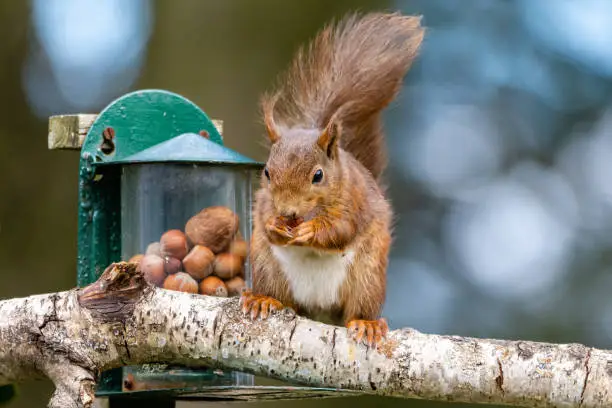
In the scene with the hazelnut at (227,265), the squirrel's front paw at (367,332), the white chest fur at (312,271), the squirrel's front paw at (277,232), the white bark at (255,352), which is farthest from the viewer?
the hazelnut at (227,265)

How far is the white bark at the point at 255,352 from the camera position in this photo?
180 cm

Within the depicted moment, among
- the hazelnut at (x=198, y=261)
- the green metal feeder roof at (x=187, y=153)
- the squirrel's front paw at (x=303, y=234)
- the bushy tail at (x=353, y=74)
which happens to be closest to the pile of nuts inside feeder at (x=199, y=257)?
the hazelnut at (x=198, y=261)

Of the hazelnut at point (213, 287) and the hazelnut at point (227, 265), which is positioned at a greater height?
the hazelnut at point (227, 265)

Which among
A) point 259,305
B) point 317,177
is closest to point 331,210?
point 317,177

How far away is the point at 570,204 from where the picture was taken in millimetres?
4559

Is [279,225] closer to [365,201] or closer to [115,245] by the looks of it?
[365,201]

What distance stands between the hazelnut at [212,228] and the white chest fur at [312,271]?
16cm

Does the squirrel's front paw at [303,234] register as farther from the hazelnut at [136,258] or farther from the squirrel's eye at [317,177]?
the hazelnut at [136,258]

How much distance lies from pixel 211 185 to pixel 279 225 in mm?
279

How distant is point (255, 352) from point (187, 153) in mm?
490

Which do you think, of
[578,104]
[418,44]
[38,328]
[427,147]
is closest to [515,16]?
[578,104]

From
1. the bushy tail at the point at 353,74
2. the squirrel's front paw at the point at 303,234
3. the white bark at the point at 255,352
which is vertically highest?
the bushy tail at the point at 353,74

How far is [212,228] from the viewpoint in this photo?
2.31 m

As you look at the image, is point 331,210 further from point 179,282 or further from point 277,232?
point 179,282
